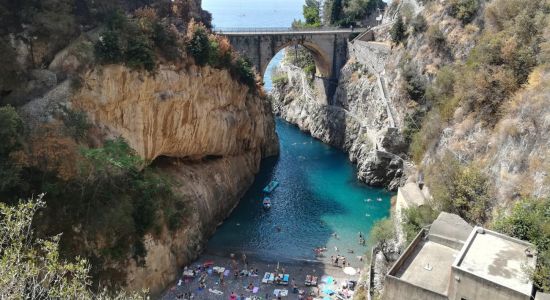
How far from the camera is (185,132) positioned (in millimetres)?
33344

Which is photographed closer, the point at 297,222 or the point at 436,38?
the point at 297,222

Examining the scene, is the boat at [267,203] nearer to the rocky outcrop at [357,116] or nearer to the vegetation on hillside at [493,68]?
the rocky outcrop at [357,116]

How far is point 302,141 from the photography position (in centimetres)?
5528

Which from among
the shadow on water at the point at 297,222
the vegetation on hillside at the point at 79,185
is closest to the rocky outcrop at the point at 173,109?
the vegetation on hillside at the point at 79,185

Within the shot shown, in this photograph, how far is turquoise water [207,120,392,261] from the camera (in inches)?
1284

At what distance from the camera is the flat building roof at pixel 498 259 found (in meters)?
15.2

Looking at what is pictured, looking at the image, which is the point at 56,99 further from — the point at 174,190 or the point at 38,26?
the point at 174,190

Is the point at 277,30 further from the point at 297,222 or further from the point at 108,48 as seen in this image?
the point at 108,48

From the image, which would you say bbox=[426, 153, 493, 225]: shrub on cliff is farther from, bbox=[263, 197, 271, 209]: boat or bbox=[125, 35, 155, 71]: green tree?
bbox=[125, 35, 155, 71]: green tree

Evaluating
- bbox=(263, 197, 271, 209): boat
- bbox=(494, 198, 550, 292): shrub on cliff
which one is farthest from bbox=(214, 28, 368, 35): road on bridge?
bbox=(494, 198, 550, 292): shrub on cliff

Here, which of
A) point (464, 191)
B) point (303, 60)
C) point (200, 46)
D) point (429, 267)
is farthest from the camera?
point (303, 60)

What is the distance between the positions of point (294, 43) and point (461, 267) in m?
39.7

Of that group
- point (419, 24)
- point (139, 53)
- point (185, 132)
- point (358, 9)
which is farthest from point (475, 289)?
point (358, 9)

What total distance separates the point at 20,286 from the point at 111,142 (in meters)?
16.9
